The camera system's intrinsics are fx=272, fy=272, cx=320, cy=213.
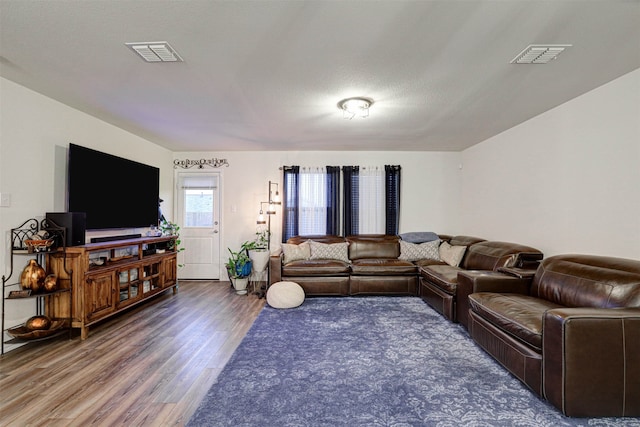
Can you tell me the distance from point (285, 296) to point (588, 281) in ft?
10.1

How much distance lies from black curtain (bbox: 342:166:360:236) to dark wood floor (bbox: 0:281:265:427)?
2.41 metres

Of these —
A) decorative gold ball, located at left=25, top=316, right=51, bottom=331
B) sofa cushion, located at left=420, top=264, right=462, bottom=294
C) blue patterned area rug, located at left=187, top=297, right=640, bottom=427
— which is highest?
sofa cushion, located at left=420, top=264, right=462, bottom=294

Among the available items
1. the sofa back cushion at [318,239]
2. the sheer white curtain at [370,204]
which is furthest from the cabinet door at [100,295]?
the sheer white curtain at [370,204]

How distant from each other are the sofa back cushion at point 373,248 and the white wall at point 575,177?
1.51 m

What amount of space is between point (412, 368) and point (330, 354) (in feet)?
2.27

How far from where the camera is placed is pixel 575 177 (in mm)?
2854

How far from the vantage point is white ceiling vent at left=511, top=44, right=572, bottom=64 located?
196 centimetres

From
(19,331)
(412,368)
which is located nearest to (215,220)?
(19,331)

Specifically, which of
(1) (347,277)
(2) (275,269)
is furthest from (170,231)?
(1) (347,277)

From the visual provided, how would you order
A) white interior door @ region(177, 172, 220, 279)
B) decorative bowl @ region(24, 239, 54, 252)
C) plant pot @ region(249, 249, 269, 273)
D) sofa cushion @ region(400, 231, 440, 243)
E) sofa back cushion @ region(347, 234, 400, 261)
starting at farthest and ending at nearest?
1. white interior door @ region(177, 172, 220, 279)
2. sofa cushion @ region(400, 231, 440, 243)
3. sofa back cushion @ region(347, 234, 400, 261)
4. plant pot @ region(249, 249, 269, 273)
5. decorative bowl @ region(24, 239, 54, 252)

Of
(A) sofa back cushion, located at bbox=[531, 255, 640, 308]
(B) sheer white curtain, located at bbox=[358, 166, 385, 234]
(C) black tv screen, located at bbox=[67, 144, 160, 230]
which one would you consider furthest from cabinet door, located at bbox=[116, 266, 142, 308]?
(A) sofa back cushion, located at bbox=[531, 255, 640, 308]

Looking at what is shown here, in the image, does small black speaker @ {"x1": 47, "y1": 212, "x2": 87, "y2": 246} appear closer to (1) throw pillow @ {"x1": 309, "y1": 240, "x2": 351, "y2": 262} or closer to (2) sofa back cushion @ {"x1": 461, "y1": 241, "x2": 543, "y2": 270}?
(1) throw pillow @ {"x1": 309, "y1": 240, "x2": 351, "y2": 262}

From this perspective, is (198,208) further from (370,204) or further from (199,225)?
(370,204)

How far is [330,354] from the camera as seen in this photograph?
2.43 metres
